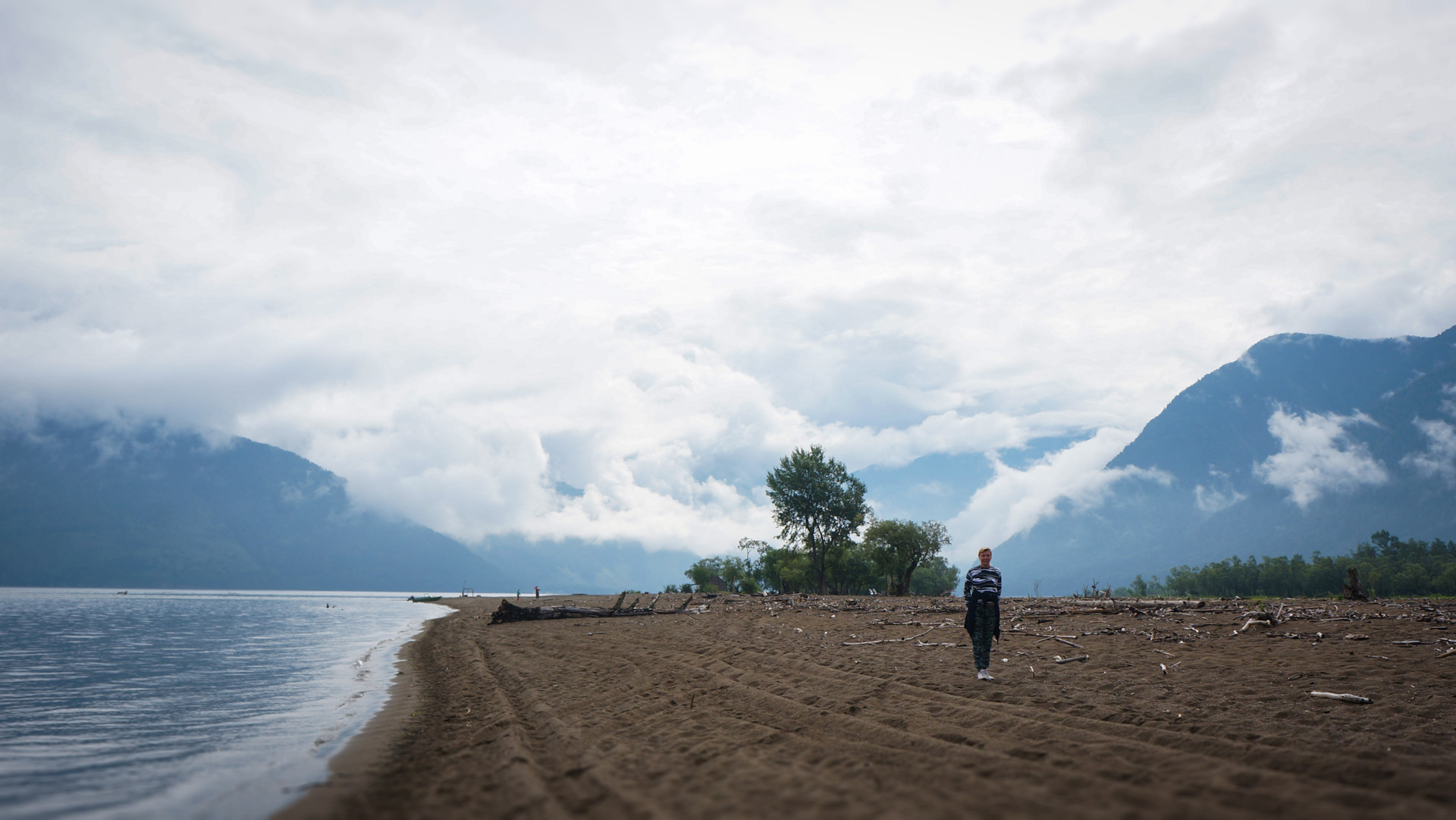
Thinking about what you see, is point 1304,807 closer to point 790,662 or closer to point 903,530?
point 790,662

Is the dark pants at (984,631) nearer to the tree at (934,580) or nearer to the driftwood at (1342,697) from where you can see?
the driftwood at (1342,697)

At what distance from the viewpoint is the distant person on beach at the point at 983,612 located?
1329cm

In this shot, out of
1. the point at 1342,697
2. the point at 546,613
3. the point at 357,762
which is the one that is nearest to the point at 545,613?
the point at 546,613

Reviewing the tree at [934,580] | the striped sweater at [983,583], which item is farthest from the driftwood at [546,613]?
the tree at [934,580]

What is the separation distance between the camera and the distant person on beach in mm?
13289

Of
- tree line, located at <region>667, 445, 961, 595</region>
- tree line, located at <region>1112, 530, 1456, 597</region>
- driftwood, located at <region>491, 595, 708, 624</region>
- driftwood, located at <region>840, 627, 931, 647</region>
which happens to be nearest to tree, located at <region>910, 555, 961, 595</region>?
tree line, located at <region>1112, 530, 1456, 597</region>

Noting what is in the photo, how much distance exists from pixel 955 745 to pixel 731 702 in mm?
4826

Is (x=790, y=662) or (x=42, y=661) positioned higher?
(x=790, y=662)

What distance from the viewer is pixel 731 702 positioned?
12352mm

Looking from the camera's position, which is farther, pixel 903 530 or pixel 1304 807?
pixel 903 530

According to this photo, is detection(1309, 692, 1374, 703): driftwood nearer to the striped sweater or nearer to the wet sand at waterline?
the wet sand at waterline

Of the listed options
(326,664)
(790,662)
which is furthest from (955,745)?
(326,664)

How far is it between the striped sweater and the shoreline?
11246 mm

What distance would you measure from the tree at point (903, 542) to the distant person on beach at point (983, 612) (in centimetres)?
6557
